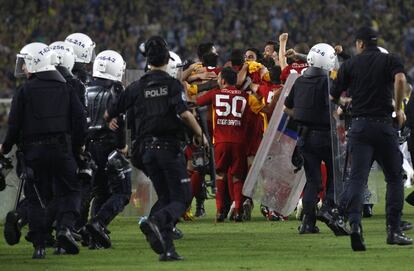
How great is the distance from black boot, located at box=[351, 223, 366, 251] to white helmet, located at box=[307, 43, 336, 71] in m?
3.01

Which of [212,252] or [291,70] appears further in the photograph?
[291,70]

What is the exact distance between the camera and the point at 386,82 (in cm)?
1377

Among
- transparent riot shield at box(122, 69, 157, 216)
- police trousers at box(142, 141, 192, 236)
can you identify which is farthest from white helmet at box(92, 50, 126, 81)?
transparent riot shield at box(122, 69, 157, 216)

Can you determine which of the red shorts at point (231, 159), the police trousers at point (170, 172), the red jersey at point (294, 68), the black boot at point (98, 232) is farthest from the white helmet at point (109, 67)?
the red jersey at point (294, 68)

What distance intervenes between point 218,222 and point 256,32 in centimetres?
2061

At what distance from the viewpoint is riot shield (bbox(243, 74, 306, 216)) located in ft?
59.0

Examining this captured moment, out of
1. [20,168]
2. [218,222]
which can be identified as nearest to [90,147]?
[20,168]

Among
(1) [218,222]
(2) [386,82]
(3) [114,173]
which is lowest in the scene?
(1) [218,222]

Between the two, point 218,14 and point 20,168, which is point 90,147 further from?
point 218,14

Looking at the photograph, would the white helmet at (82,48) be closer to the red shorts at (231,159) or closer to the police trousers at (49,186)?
the police trousers at (49,186)

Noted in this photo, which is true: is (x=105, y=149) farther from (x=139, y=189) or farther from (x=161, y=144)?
(x=139, y=189)

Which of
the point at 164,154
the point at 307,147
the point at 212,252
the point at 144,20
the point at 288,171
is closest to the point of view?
the point at 164,154

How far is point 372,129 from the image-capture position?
1370 cm

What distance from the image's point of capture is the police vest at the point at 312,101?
623 inches
